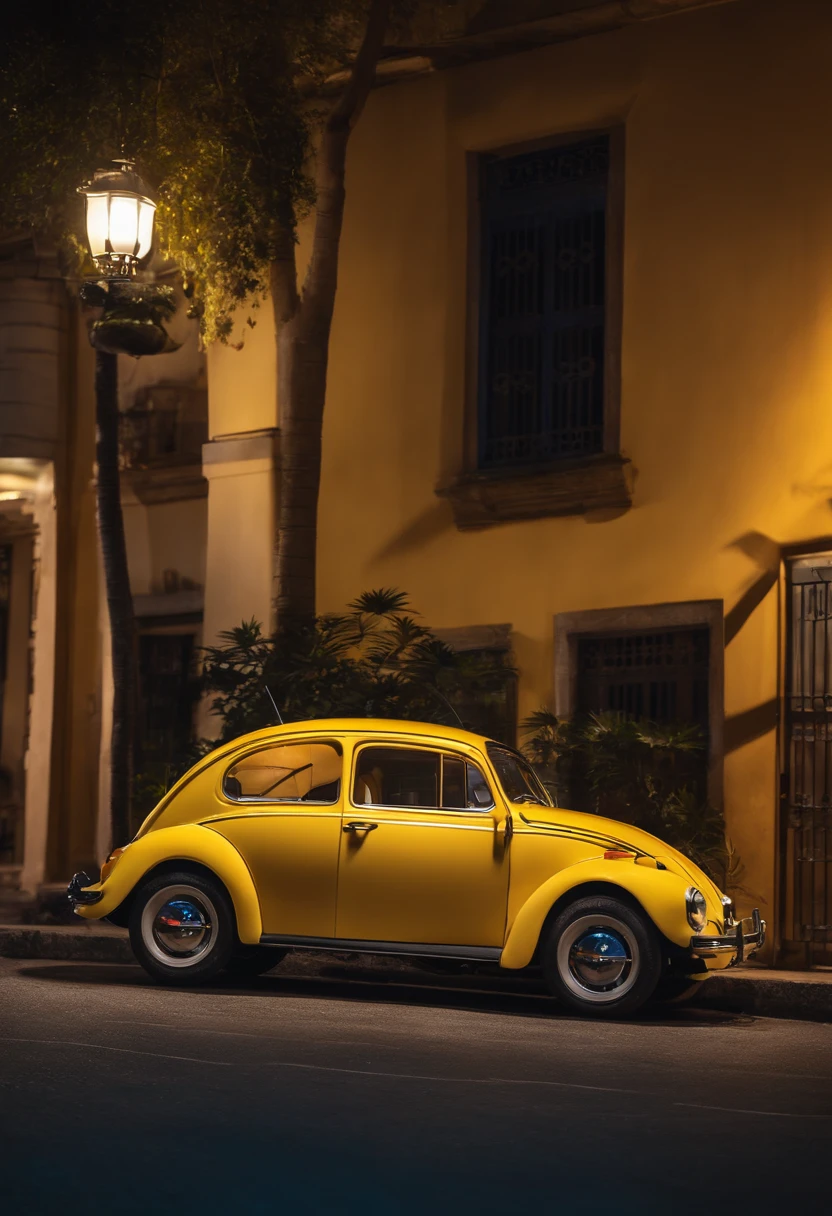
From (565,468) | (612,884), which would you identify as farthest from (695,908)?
(565,468)

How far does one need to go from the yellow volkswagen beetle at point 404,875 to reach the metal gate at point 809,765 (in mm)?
2924

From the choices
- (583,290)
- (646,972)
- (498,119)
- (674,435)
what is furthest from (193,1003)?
(498,119)

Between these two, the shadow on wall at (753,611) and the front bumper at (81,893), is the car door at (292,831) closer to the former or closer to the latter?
the front bumper at (81,893)

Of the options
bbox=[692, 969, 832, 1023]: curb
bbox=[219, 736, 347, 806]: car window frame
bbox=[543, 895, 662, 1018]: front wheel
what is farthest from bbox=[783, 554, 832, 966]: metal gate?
bbox=[219, 736, 347, 806]: car window frame

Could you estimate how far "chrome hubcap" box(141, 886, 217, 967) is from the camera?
1110cm

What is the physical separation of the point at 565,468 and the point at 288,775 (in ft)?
16.7

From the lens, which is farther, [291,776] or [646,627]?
[646,627]

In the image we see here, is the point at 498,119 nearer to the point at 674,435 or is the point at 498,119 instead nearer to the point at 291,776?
the point at 674,435

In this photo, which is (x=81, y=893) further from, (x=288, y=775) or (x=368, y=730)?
(x=368, y=730)

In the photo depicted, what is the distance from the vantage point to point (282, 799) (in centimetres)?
1117

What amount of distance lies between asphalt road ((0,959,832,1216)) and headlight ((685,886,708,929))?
554mm

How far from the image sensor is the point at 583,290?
16.0 metres

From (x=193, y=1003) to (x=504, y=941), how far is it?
1.72 m

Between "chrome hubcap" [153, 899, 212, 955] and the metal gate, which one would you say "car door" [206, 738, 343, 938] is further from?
the metal gate
